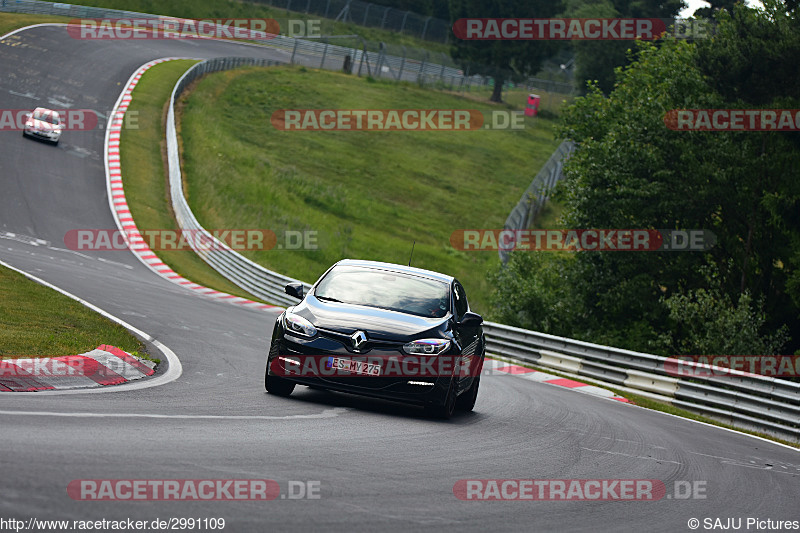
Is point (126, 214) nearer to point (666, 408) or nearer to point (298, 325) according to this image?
point (666, 408)

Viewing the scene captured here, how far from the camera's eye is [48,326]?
12.1 m

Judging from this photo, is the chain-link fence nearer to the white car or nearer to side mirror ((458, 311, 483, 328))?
the white car

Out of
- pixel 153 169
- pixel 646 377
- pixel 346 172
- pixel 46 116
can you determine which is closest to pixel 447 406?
pixel 646 377

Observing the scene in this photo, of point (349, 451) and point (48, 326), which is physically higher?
point (349, 451)

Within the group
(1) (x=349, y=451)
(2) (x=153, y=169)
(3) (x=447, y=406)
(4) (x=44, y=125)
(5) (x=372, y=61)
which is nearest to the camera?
(1) (x=349, y=451)

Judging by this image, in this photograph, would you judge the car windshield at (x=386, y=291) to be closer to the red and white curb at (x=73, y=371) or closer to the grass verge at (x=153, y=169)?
the red and white curb at (x=73, y=371)

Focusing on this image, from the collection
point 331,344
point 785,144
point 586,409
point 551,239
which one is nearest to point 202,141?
point 551,239

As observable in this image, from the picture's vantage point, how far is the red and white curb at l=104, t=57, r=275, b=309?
26250mm

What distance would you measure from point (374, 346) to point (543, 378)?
11022 mm

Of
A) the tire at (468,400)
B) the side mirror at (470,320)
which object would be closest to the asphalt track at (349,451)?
the tire at (468,400)

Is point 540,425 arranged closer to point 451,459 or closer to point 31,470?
point 451,459

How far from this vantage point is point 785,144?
25266 mm

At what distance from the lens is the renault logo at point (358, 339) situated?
9.46 metres

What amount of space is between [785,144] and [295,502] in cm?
2289
